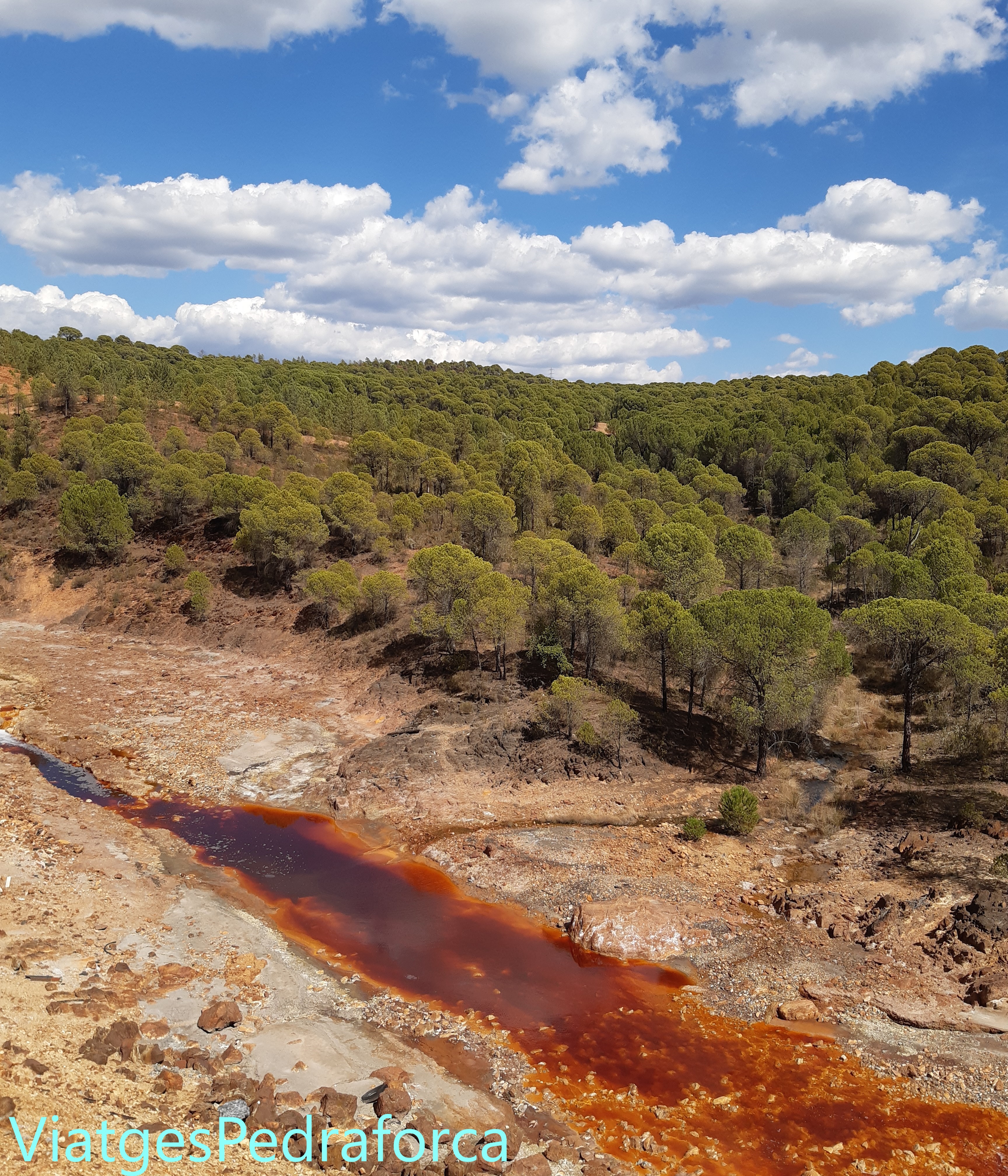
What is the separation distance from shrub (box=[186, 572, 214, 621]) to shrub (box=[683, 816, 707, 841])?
43.6m

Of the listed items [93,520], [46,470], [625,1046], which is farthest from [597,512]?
[46,470]

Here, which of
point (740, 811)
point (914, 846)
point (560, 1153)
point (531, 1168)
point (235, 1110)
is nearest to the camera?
point (531, 1168)

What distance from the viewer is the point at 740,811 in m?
30.2

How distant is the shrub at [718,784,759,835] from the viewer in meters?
30.2

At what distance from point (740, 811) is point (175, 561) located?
52.4 metres

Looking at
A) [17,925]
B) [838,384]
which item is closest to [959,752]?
[17,925]

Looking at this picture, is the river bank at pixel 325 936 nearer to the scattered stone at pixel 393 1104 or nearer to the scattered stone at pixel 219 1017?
the scattered stone at pixel 219 1017

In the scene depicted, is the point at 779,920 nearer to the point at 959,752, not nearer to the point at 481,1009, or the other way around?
the point at 481,1009

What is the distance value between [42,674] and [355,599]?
21.8 meters

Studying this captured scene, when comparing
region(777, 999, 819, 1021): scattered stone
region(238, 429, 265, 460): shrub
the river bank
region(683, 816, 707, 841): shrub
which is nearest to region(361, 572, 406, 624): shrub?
the river bank

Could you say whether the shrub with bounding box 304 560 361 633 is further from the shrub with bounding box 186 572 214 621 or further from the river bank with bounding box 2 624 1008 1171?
the shrub with bounding box 186 572 214 621

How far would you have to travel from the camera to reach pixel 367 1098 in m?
16.5

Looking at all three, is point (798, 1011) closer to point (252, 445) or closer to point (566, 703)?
point (566, 703)

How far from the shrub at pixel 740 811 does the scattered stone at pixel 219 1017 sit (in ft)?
68.1
